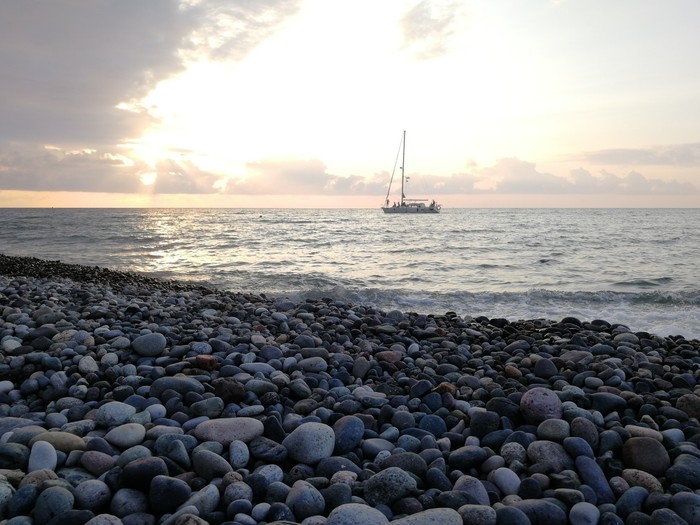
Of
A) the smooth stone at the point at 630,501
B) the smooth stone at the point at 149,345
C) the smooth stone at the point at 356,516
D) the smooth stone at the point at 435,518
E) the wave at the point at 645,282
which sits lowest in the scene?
the wave at the point at 645,282

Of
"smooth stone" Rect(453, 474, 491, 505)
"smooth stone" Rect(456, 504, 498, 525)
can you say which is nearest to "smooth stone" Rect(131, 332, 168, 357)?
"smooth stone" Rect(453, 474, 491, 505)

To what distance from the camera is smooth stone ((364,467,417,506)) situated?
2238mm

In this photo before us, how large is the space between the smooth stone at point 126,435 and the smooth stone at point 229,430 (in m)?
0.29

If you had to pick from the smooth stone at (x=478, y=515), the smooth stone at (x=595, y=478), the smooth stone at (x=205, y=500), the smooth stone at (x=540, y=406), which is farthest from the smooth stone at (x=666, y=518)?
the smooth stone at (x=205, y=500)

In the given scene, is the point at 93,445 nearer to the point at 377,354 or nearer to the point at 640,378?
the point at 377,354

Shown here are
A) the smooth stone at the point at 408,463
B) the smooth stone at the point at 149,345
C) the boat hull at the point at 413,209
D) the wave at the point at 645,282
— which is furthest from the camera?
the boat hull at the point at 413,209

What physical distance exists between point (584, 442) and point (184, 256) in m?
17.1

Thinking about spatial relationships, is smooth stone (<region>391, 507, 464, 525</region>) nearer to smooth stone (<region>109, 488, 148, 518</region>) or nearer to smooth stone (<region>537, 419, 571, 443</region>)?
smooth stone (<region>537, 419, 571, 443</region>)

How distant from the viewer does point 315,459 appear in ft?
8.52

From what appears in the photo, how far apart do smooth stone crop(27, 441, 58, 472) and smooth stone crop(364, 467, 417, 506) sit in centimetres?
151

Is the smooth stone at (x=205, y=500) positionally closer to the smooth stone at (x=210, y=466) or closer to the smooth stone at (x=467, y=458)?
the smooth stone at (x=210, y=466)

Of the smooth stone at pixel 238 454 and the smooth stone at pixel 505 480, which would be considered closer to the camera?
the smooth stone at pixel 505 480

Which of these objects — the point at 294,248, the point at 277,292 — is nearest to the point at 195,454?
the point at 277,292

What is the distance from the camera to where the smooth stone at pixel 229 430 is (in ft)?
8.91
